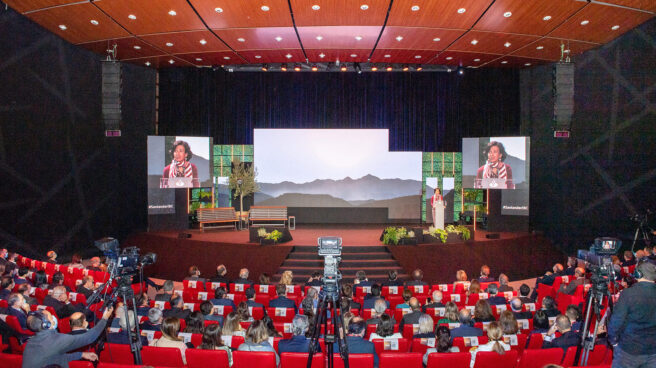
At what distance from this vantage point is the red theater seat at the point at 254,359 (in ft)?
11.5

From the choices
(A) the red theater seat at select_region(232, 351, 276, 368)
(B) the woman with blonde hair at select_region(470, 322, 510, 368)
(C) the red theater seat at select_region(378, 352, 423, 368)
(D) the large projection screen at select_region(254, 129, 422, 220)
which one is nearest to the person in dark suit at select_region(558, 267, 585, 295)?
(B) the woman with blonde hair at select_region(470, 322, 510, 368)

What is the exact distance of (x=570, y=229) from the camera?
12188 millimetres

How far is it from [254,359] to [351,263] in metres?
7.21

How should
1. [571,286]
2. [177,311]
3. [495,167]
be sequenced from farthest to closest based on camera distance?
[495,167] < [571,286] < [177,311]

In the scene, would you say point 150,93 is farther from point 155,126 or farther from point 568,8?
point 568,8

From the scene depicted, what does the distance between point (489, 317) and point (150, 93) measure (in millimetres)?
13042

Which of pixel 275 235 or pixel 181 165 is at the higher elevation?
pixel 181 165

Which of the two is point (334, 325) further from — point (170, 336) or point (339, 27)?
point (339, 27)

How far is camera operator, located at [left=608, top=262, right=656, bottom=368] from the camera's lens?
3.08m

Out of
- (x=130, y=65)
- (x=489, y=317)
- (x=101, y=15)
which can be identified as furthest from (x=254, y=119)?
(x=489, y=317)

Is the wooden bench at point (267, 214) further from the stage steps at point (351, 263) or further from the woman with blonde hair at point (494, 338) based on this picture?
the woman with blonde hair at point (494, 338)

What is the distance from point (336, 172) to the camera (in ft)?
53.6

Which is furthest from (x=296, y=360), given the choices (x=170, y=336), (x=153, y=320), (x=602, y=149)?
(x=602, y=149)

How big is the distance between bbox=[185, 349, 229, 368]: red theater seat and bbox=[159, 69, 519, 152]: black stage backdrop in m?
13.0
